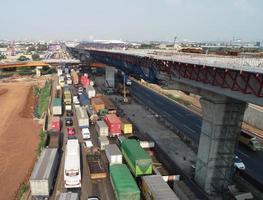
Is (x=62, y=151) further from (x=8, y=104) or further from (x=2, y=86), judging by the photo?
(x=2, y=86)

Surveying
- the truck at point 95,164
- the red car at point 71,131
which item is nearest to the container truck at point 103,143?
the truck at point 95,164

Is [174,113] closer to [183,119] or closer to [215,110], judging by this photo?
[183,119]

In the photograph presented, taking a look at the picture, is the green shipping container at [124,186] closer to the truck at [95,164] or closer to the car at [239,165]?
the truck at [95,164]

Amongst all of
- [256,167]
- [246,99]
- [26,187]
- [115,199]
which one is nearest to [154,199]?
[115,199]

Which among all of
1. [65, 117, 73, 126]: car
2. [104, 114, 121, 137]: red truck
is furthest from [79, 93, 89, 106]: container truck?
[104, 114, 121, 137]: red truck

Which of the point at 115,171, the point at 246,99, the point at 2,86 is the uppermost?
the point at 246,99

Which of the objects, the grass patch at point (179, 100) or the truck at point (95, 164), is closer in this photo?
the truck at point (95, 164)
